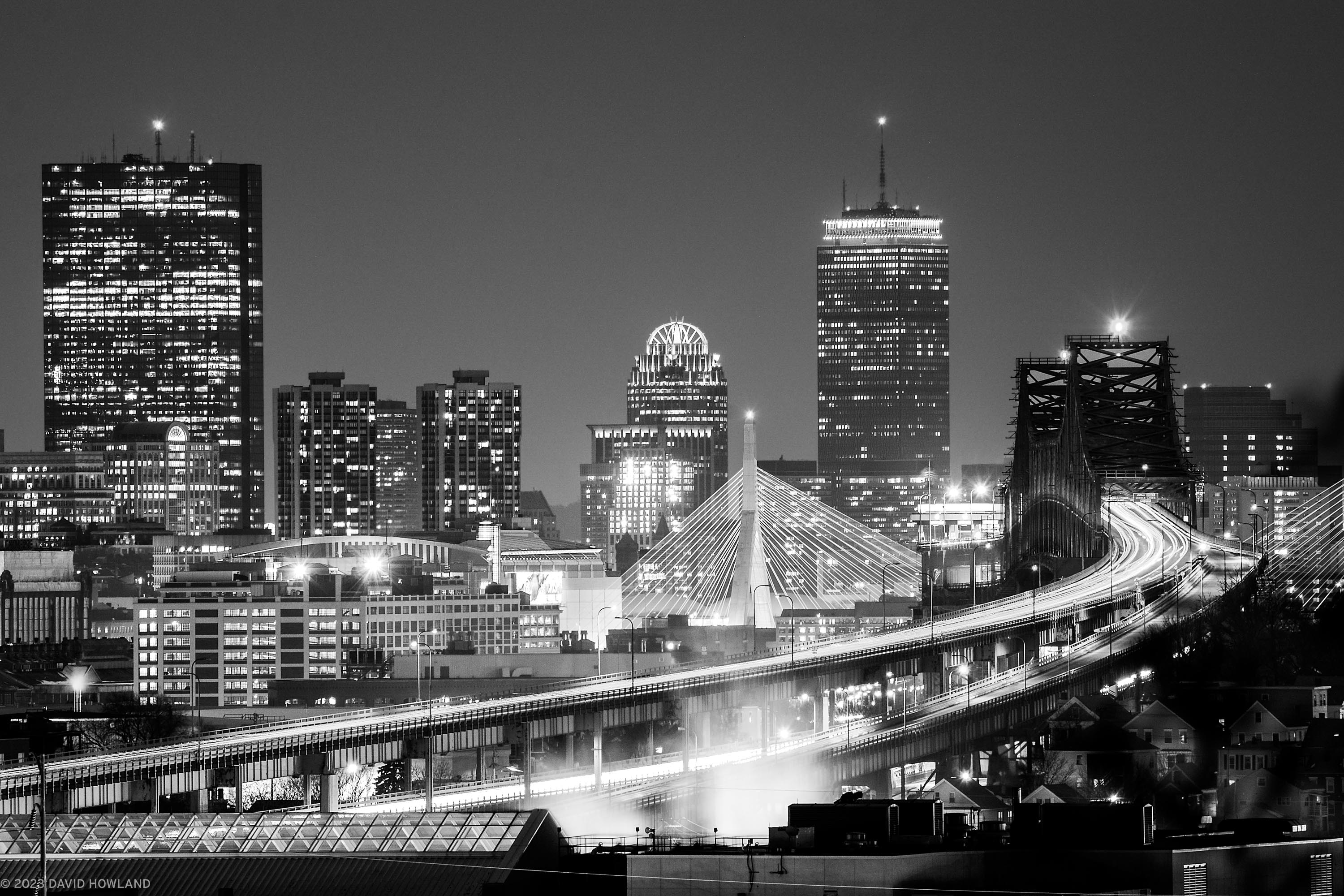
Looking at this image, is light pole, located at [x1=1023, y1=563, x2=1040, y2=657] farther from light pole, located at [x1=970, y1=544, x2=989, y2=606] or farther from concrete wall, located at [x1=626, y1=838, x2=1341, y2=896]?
concrete wall, located at [x1=626, y1=838, x2=1341, y2=896]

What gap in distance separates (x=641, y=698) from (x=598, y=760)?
11019 millimetres

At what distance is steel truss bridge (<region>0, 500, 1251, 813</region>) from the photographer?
77.6m

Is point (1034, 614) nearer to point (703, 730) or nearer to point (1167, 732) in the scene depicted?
point (703, 730)

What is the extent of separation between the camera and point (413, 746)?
87062 mm

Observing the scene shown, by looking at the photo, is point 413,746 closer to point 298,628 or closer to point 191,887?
point 191,887

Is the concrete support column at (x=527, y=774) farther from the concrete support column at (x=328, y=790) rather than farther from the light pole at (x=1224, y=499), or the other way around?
the light pole at (x=1224, y=499)

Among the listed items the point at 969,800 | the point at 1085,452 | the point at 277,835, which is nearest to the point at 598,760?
the point at 969,800

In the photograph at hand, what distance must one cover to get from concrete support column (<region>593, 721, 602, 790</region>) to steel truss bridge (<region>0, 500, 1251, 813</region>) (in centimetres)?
15

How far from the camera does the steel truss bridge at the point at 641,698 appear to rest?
77.6m

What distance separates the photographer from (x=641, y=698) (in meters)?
96.0

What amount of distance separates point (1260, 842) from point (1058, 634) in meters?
71.5

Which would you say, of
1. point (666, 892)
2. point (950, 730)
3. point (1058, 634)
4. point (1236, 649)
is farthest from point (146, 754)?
point (1058, 634)

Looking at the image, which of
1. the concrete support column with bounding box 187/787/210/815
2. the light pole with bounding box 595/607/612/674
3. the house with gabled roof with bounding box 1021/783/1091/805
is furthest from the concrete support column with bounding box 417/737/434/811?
the light pole with bounding box 595/607/612/674

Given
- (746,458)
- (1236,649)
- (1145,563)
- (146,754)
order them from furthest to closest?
(746,458), (1145,563), (1236,649), (146,754)
